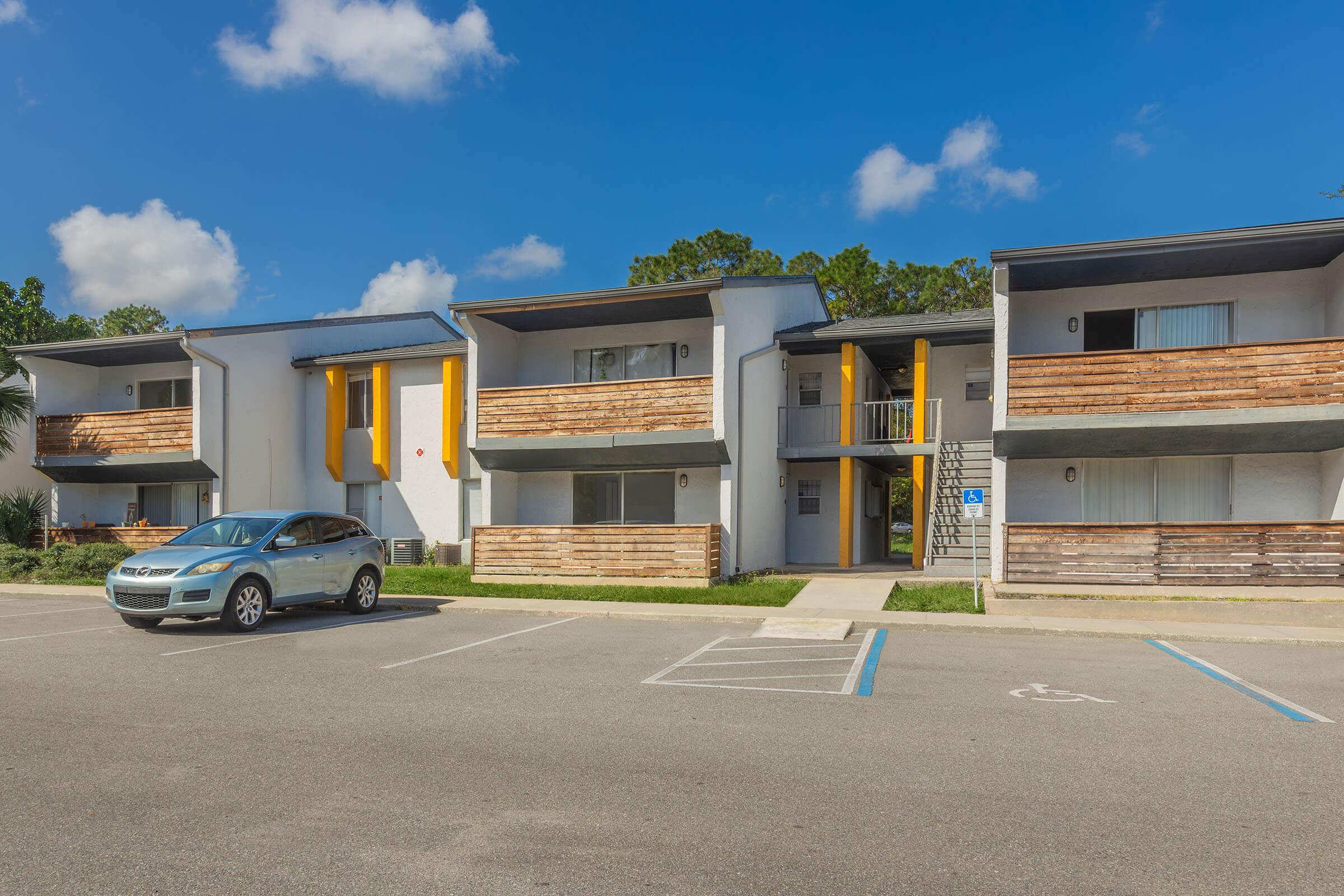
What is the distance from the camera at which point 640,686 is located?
28.7ft

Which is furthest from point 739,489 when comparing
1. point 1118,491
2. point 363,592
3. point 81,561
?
point 81,561

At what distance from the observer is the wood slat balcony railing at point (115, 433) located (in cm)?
2233

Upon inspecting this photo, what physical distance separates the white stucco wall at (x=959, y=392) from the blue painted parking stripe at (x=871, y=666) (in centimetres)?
1045

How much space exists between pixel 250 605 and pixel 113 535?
44.8 feet

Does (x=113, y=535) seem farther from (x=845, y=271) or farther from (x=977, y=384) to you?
(x=845, y=271)

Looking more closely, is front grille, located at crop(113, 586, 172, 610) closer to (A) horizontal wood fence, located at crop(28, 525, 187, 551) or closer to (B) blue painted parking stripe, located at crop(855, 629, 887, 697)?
(B) blue painted parking stripe, located at crop(855, 629, 887, 697)

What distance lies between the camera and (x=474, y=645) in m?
11.4

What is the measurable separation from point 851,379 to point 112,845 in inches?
714

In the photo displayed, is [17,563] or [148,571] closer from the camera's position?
[148,571]

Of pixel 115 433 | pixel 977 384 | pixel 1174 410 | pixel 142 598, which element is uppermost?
pixel 977 384

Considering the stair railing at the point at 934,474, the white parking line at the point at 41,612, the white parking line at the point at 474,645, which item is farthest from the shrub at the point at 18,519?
the stair railing at the point at 934,474

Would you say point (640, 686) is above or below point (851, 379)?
below

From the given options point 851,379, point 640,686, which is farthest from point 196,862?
point 851,379

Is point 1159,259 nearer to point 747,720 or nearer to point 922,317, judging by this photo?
point 922,317
